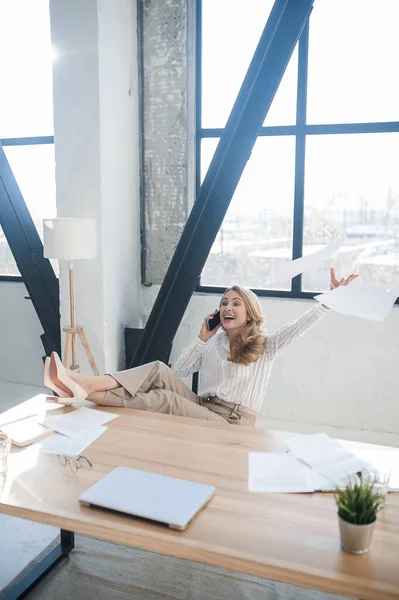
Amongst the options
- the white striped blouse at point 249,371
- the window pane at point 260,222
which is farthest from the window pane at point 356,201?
the white striped blouse at point 249,371

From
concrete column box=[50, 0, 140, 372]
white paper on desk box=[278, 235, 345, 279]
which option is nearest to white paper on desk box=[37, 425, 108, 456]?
white paper on desk box=[278, 235, 345, 279]

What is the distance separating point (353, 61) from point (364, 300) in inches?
91.6

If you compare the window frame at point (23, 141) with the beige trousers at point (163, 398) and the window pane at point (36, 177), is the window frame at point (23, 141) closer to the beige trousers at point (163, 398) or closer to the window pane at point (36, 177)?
the window pane at point (36, 177)

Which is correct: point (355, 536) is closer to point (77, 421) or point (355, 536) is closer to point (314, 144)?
point (77, 421)

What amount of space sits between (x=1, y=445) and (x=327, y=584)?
1.01 m

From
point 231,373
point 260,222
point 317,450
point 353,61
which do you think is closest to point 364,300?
point 317,450

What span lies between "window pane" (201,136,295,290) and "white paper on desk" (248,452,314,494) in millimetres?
2320

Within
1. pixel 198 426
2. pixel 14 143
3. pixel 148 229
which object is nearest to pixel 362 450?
pixel 198 426

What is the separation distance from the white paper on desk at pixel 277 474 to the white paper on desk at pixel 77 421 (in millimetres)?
638

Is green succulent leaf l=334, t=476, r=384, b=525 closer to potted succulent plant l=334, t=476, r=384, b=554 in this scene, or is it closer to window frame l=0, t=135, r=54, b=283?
potted succulent plant l=334, t=476, r=384, b=554

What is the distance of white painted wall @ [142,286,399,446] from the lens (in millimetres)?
3695

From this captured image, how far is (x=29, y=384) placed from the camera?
474cm

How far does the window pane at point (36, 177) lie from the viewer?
4488mm

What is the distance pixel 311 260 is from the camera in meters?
2.29
